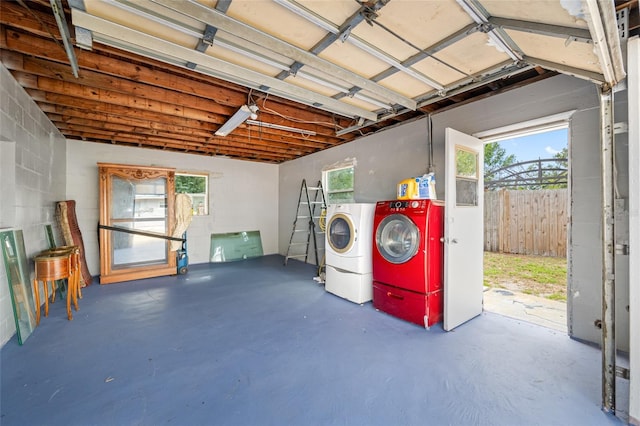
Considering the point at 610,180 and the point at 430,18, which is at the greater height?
the point at 430,18

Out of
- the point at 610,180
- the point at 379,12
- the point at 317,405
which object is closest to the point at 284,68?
the point at 379,12

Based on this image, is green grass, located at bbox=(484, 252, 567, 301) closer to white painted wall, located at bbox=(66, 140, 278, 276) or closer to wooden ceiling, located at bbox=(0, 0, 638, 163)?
wooden ceiling, located at bbox=(0, 0, 638, 163)

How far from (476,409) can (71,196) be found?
6578 mm

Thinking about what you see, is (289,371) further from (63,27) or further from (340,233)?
(63,27)

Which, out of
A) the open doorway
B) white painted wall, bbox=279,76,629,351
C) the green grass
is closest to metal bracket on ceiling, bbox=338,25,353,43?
white painted wall, bbox=279,76,629,351

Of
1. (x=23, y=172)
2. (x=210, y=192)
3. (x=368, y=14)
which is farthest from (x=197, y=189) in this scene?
(x=368, y=14)

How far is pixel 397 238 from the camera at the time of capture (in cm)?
321

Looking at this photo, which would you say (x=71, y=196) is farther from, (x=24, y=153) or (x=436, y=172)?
(x=436, y=172)

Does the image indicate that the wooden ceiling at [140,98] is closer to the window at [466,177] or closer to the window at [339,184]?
the window at [339,184]

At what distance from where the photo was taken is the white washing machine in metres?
3.46

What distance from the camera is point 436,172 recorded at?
11.0 ft

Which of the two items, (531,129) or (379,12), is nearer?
(379,12)

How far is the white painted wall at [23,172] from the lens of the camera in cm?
236

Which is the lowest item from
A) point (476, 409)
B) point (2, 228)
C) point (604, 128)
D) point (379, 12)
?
point (476, 409)
